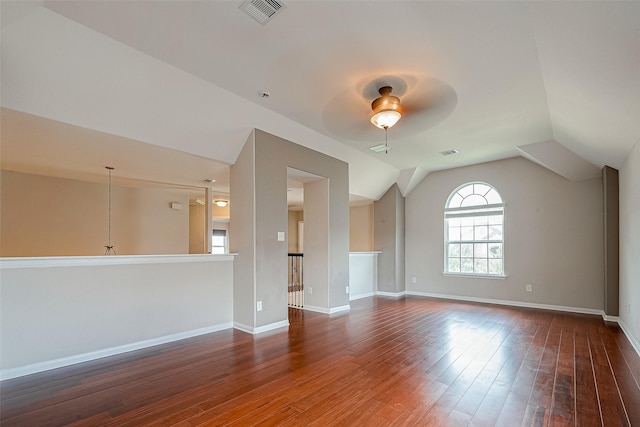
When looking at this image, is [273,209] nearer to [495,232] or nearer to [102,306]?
[102,306]

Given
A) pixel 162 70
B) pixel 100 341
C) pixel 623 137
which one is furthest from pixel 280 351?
pixel 623 137

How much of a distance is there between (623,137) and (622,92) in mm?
1271

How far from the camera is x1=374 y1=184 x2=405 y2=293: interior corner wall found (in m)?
7.03

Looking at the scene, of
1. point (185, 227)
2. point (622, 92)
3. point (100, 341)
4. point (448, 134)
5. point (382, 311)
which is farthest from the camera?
point (185, 227)

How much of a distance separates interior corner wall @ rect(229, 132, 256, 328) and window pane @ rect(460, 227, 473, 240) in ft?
15.5

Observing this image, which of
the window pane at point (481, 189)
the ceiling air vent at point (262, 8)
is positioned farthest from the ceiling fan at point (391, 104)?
the window pane at point (481, 189)

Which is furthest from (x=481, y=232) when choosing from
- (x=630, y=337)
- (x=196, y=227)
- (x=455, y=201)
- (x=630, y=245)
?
(x=196, y=227)

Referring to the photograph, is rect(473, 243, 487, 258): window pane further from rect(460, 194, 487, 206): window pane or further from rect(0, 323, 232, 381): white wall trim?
rect(0, 323, 232, 381): white wall trim

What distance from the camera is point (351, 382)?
102 inches

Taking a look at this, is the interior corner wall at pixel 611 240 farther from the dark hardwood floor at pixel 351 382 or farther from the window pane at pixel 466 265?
the window pane at pixel 466 265

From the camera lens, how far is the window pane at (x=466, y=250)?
6500 mm

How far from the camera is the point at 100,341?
316 cm

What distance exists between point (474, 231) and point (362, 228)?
2.77 m

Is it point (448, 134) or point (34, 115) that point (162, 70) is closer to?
point (34, 115)
